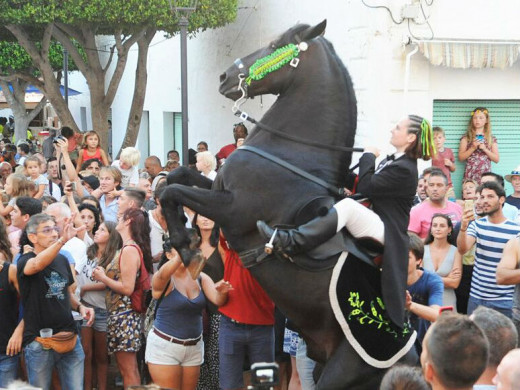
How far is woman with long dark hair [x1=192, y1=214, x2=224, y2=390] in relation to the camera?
7262 millimetres

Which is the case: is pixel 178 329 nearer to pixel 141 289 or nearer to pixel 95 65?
pixel 141 289

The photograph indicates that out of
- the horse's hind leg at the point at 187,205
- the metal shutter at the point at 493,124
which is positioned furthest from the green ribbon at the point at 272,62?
the metal shutter at the point at 493,124

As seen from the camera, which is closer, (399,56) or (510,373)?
(510,373)

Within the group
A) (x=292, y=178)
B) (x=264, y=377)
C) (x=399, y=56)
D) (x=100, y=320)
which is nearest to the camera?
(x=264, y=377)

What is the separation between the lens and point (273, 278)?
5.33 metres

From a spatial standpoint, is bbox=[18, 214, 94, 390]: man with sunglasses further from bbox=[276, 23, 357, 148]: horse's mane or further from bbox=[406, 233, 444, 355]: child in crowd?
bbox=[406, 233, 444, 355]: child in crowd

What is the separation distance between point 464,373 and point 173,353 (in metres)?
3.38

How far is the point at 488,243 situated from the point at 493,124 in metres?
5.94

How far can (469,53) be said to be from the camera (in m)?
12.3

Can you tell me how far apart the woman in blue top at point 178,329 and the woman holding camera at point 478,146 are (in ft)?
21.6

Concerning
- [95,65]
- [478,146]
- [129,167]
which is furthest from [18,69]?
[478,146]

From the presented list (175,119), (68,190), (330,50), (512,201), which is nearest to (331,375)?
(330,50)

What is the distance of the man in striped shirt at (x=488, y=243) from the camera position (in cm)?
759

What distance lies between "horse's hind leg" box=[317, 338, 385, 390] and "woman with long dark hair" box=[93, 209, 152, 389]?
2488mm
